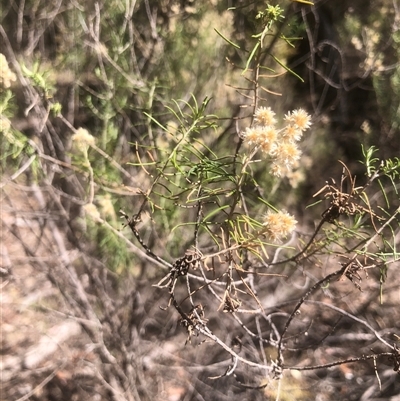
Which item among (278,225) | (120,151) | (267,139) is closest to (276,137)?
(267,139)

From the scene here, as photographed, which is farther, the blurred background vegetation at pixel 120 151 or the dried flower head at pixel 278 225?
the blurred background vegetation at pixel 120 151

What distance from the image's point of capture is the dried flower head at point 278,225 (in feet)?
2.23

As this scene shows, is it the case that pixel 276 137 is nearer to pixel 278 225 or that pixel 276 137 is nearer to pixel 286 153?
pixel 286 153

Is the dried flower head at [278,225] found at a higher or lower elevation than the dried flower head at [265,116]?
lower

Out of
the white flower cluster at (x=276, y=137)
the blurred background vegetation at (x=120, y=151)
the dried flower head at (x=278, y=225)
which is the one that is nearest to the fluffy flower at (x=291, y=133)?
the white flower cluster at (x=276, y=137)

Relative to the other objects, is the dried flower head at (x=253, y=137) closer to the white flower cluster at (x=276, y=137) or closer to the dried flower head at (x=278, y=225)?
the white flower cluster at (x=276, y=137)


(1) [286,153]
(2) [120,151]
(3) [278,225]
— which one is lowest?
(2) [120,151]

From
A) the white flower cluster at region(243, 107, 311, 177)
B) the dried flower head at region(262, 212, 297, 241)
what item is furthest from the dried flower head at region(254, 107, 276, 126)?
the dried flower head at region(262, 212, 297, 241)

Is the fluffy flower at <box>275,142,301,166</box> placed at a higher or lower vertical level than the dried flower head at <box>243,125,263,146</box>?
lower

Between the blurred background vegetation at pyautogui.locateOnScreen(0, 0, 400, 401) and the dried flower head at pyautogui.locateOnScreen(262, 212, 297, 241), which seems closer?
the dried flower head at pyautogui.locateOnScreen(262, 212, 297, 241)

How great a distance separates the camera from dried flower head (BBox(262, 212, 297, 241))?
2.23 feet

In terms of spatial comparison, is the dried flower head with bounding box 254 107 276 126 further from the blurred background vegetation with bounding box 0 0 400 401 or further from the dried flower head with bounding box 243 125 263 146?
the blurred background vegetation with bounding box 0 0 400 401

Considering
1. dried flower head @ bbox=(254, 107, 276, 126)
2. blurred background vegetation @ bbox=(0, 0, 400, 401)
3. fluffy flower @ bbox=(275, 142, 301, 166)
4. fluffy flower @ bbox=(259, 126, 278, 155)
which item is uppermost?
dried flower head @ bbox=(254, 107, 276, 126)

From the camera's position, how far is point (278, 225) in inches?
26.8
